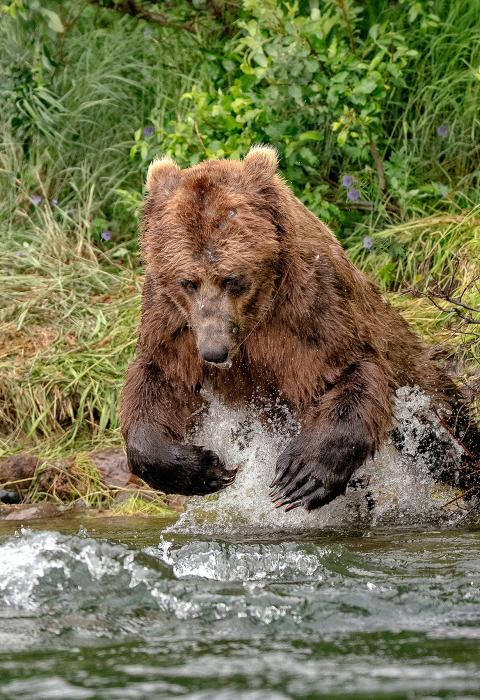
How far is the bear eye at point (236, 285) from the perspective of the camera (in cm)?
569

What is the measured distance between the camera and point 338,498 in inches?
267

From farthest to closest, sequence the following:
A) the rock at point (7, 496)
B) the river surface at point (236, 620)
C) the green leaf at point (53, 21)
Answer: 1. the green leaf at point (53, 21)
2. the rock at point (7, 496)
3. the river surface at point (236, 620)

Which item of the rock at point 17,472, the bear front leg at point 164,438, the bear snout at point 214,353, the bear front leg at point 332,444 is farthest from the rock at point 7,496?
the bear snout at point 214,353

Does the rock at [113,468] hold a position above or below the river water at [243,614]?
below

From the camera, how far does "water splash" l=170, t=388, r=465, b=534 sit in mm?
6430

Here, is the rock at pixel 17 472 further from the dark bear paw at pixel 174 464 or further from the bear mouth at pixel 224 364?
the bear mouth at pixel 224 364

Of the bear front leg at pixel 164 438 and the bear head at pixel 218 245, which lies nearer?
the bear head at pixel 218 245

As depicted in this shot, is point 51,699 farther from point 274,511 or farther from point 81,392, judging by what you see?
point 81,392

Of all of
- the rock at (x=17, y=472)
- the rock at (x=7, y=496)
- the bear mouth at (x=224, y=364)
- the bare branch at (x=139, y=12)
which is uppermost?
the bare branch at (x=139, y=12)

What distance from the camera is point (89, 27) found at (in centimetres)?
1121

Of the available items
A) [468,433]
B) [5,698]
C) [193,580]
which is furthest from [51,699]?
[468,433]

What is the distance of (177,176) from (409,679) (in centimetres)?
298

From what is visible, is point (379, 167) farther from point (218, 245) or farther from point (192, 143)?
point (218, 245)

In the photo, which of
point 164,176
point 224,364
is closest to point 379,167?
point 164,176
